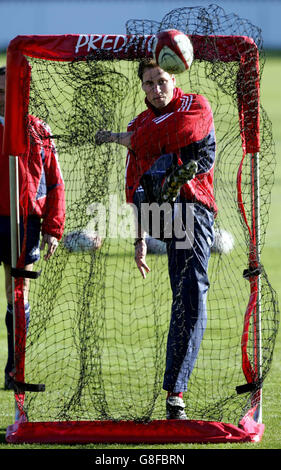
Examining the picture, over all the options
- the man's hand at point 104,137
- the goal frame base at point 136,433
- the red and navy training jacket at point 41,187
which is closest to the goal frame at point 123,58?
the goal frame base at point 136,433

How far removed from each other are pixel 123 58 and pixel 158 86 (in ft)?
0.93

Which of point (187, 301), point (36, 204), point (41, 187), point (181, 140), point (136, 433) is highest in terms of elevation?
point (181, 140)

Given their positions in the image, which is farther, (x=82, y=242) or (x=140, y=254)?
(x=82, y=242)

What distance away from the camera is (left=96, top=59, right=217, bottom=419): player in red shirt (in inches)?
181

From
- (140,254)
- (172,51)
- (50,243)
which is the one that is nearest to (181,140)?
A: (172,51)

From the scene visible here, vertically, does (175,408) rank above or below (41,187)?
below

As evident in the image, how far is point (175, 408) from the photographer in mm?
4777

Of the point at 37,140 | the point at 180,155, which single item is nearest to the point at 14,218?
the point at 37,140

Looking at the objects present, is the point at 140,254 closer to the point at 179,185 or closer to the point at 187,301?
the point at 187,301

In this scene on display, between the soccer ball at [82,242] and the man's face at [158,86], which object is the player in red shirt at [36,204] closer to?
the soccer ball at [82,242]

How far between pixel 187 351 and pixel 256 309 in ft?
1.66

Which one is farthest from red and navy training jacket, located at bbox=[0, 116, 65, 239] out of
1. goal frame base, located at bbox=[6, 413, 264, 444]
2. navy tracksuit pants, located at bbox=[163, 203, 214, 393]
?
goal frame base, located at bbox=[6, 413, 264, 444]

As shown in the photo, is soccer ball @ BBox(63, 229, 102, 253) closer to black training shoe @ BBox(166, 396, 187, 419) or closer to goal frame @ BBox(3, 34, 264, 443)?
goal frame @ BBox(3, 34, 264, 443)

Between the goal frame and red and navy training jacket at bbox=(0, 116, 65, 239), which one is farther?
red and navy training jacket at bbox=(0, 116, 65, 239)
